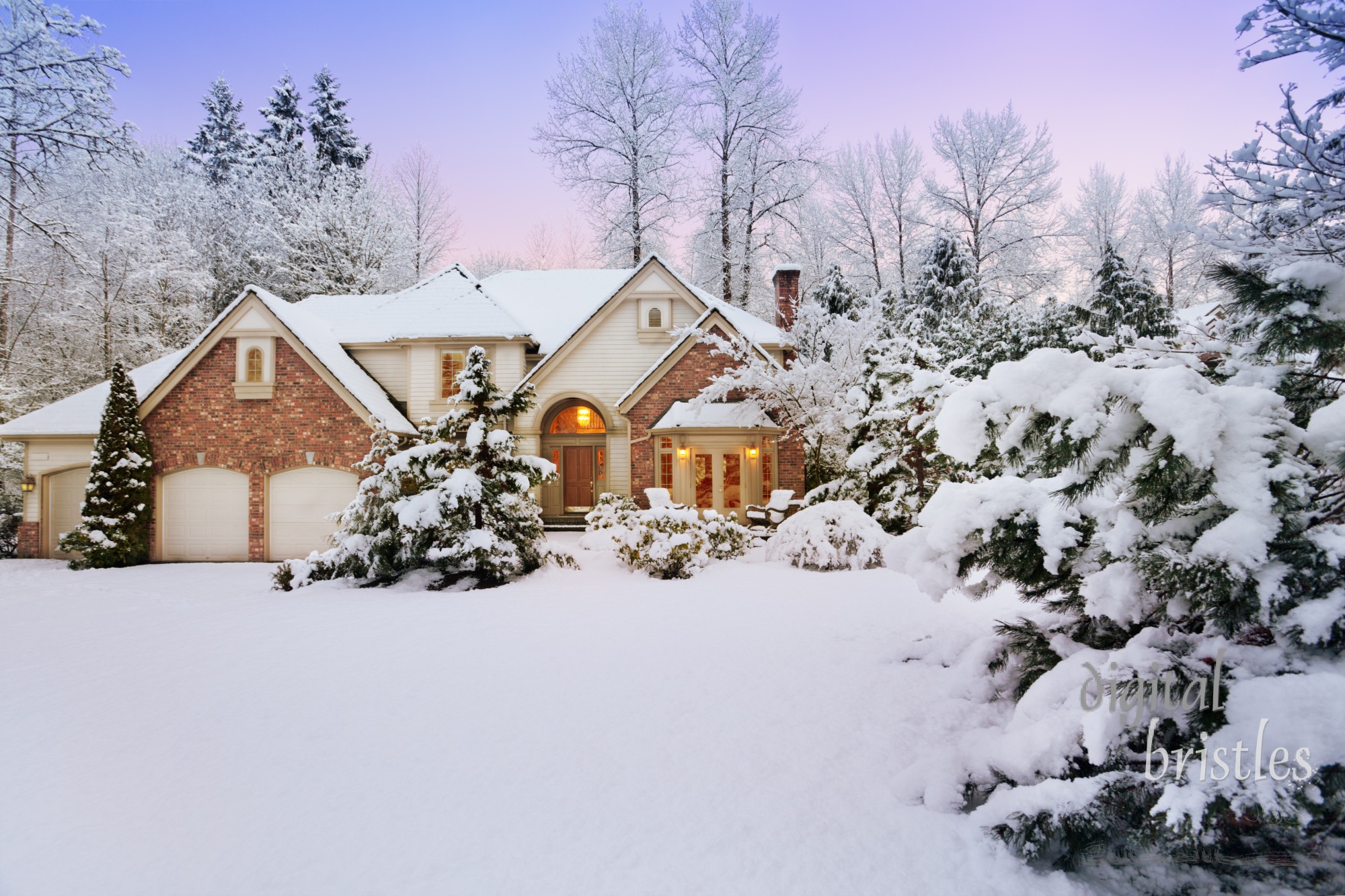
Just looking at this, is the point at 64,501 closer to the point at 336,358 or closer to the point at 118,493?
the point at 118,493

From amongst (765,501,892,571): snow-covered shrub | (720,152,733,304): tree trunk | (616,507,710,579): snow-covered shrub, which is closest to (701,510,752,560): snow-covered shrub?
(616,507,710,579): snow-covered shrub

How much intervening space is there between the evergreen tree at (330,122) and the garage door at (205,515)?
23.4 meters

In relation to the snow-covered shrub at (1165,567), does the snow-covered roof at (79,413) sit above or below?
above

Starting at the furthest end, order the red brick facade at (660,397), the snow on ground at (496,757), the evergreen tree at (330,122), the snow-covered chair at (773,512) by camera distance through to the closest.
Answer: the evergreen tree at (330,122)
the red brick facade at (660,397)
the snow-covered chair at (773,512)
the snow on ground at (496,757)

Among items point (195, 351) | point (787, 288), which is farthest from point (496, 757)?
point (787, 288)

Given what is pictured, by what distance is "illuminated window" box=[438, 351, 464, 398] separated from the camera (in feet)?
54.9

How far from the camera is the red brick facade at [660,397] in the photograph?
15.7 meters

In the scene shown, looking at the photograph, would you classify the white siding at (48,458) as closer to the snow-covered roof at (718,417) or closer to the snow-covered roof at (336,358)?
the snow-covered roof at (336,358)

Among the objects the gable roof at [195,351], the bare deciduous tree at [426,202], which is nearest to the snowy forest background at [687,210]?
the bare deciduous tree at [426,202]

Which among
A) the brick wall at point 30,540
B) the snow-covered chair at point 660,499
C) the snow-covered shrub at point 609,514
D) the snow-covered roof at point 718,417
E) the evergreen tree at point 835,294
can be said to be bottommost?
the brick wall at point 30,540

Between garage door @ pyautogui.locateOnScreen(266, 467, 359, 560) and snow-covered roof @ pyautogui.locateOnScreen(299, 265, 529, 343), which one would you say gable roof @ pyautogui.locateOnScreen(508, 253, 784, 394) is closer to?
snow-covered roof @ pyautogui.locateOnScreen(299, 265, 529, 343)

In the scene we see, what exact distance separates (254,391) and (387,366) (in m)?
3.69

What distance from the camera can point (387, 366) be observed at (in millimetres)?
17250

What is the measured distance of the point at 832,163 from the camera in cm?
2561
